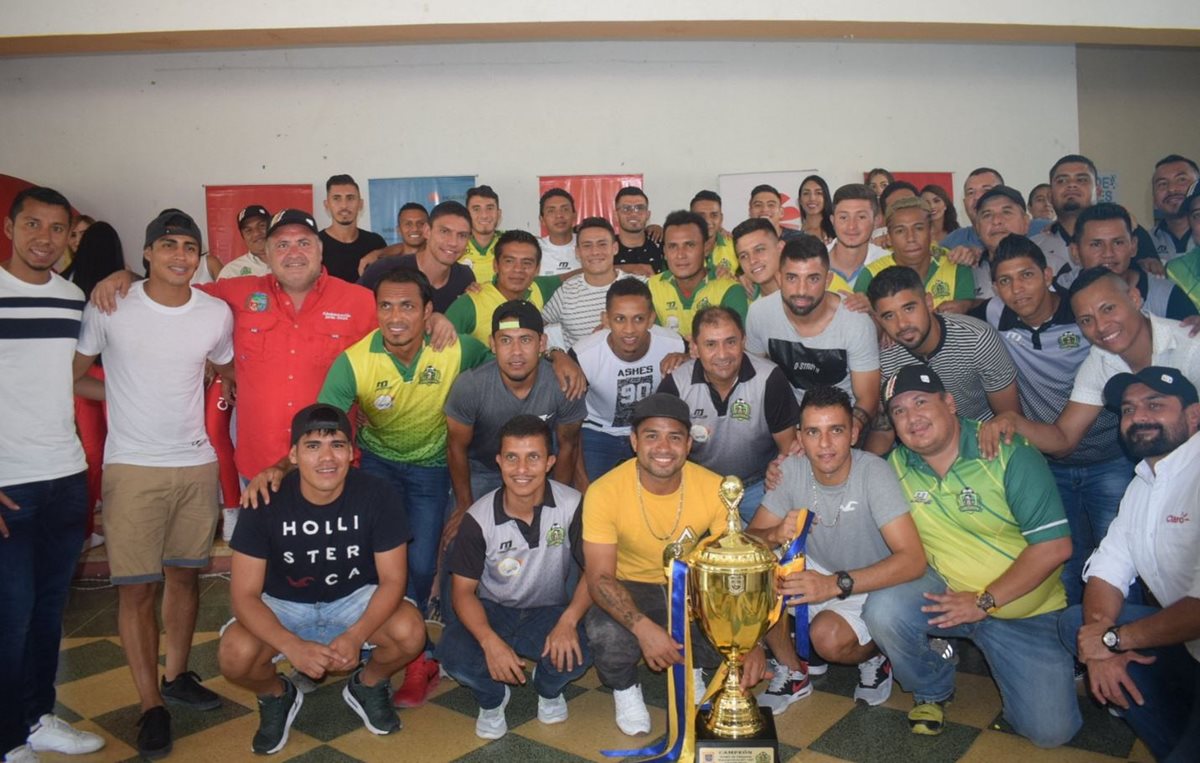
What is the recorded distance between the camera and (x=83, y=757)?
10.5 feet

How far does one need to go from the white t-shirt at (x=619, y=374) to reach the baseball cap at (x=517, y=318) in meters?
0.39

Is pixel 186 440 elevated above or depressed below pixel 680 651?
above

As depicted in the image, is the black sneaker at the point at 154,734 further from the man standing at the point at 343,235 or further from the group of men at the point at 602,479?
the man standing at the point at 343,235

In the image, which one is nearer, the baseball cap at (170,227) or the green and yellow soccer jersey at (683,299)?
the baseball cap at (170,227)

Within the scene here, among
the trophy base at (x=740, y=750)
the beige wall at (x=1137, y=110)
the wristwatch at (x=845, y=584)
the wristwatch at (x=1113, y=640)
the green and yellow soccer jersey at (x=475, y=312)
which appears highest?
the beige wall at (x=1137, y=110)

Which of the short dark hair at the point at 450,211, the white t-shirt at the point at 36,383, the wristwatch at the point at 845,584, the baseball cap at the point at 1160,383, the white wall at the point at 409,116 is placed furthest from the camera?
the white wall at the point at 409,116

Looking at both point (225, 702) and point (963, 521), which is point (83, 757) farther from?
point (963, 521)

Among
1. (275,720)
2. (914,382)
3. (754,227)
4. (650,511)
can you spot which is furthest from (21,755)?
(754,227)

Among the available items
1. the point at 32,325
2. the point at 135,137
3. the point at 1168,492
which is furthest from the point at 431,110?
the point at 1168,492

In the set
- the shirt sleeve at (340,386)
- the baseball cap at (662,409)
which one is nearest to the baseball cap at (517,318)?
the shirt sleeve at (340,386)

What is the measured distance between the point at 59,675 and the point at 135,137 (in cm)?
588

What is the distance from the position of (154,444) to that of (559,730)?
1937 millimetres

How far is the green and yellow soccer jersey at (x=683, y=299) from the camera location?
4715mm

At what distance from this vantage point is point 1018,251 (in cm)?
390
